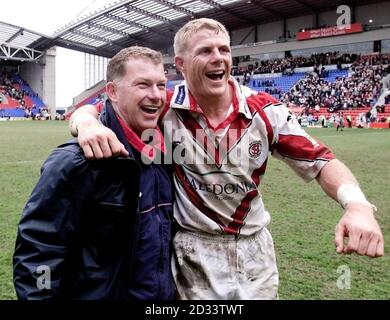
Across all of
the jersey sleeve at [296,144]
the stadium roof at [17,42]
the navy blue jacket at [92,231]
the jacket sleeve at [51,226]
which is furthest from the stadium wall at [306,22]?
the jacket sleeve at [51,226]

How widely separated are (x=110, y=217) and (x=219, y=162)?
24.0 inches

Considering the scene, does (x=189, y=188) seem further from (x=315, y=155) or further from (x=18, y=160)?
(x=18, y=160)

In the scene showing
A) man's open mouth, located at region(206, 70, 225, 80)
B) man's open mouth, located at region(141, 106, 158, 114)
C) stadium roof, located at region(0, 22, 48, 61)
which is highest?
stadium roof, located at region(0, 22, 48, 61)

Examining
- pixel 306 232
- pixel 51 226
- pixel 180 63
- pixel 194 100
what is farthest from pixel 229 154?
pixel 306 232

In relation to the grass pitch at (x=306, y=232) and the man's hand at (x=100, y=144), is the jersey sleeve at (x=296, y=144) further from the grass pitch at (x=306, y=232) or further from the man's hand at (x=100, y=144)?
the grass pitch at (x=306, y=232)

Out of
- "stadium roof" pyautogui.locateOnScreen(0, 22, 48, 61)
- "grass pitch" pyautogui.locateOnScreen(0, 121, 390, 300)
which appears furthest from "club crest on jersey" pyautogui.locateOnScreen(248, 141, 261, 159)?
"stadium roof" pyautogui.locateOnScreen(0, 22, 48, 61)

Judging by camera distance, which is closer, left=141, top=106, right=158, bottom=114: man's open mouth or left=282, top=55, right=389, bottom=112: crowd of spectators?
left=141, top=106, right=158, bottom=114: man's open mouth

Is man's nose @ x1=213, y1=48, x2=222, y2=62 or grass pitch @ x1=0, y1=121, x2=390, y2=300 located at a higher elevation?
man's nose @ x1=213, y1=48, x2=222, y2=62

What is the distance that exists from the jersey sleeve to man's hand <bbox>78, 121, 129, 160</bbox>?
81 cm

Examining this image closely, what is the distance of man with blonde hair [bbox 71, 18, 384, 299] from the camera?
207 centimetres

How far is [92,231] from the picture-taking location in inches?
67.8

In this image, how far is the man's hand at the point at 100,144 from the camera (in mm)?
1655

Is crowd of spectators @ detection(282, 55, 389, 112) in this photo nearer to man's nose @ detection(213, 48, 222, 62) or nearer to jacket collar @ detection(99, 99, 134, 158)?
man's nose @ detection(213, 48, 222, 62)
